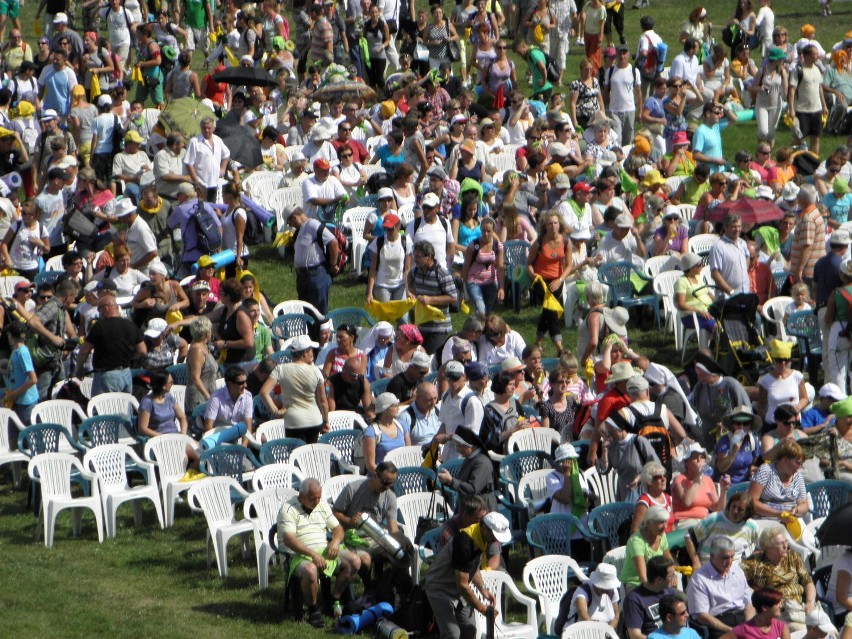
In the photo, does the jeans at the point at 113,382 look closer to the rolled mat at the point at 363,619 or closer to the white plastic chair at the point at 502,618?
the rolled mat at the point at 363,619

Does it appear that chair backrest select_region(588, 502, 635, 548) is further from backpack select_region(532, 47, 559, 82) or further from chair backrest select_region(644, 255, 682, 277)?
backpack select_region(532, 47, 559, 82)

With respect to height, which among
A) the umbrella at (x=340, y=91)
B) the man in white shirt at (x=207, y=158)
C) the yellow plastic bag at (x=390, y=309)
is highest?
the umbrella at (x=340, y=91)

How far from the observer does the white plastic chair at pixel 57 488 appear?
1369cm

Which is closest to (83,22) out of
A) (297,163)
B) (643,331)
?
(297,163)

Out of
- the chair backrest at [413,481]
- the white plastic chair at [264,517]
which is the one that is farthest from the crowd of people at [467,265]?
the white plastic chair at [264,517]

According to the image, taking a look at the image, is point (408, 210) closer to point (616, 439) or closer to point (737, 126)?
point (616, 439)

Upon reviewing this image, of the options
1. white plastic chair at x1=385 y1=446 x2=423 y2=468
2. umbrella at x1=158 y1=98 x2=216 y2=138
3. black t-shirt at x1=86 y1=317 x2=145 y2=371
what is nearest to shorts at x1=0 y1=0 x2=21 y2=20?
umbrella at x1=158 y1=98 x2=216 y2=138

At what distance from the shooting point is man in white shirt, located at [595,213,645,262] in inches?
695

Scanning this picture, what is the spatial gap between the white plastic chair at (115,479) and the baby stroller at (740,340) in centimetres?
545

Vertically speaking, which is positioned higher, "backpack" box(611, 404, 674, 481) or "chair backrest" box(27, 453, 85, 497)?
"backpack" box(611, 404, 674, 481)

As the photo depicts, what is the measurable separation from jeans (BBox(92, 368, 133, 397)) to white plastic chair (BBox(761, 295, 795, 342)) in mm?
6216

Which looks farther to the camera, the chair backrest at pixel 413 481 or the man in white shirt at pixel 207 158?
the man in white shirt at pixel 207 158

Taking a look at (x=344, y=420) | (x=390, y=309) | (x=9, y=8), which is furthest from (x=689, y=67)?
(x=9, y=8)

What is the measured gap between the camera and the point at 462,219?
18.2 metres
